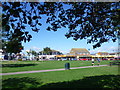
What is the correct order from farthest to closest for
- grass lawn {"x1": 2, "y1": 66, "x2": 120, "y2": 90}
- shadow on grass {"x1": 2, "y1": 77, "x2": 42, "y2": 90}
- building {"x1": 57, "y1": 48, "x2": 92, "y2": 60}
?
building {"x1": 57, "y1": 48, "x2": 92, "y2": 60}
grass lawn {"x1": 2, "y1": 66, "x2": 120, "y2": 90}
shadow on grass {"x1": 2, "y1": 77, "x2": 42, "y2": 90}

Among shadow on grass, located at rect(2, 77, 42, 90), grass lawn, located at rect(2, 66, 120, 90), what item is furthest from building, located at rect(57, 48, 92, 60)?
shadow on grass, located at rect(2, 77, 42, 90)

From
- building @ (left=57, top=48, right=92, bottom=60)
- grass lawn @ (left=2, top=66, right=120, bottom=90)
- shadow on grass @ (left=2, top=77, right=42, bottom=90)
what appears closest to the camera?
shadow on grass @ (left=2, top=77, right=42, bottom=90)

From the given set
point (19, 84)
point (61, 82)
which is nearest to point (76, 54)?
point (61, 82)

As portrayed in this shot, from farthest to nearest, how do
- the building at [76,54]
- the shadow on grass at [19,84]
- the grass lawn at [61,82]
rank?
the building at [76,54]
the grass lawn at [61,82]
the shadow on grass at [19,84]

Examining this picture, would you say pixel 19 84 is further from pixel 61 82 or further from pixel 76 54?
pixel 76 54

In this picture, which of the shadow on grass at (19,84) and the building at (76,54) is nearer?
the shadow on grass at (19,84)

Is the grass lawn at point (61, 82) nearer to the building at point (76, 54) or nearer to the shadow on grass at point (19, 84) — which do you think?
the shadow on grass at point (19, 84)

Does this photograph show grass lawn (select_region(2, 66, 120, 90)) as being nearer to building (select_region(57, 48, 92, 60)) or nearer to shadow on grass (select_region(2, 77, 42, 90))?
shadow on grass (select_region(2, 77, 42, 90))

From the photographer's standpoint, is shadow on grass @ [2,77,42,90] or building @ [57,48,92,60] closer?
shadow on grass @ [2,77,42,90]

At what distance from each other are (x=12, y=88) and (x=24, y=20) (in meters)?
4.35

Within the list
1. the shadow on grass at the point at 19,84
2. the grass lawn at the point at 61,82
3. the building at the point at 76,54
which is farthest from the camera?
the building at the point at 76,54

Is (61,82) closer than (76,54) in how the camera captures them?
Yes

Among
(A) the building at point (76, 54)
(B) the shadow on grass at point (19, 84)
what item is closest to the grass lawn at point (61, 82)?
(B) the shadow on grass at point (19, 84)

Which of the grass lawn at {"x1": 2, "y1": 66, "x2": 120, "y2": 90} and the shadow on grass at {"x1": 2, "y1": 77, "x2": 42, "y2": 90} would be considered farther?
the grass lawn at {"x1": 2, "y1": 66, "x2": 120, "y2": 90}
